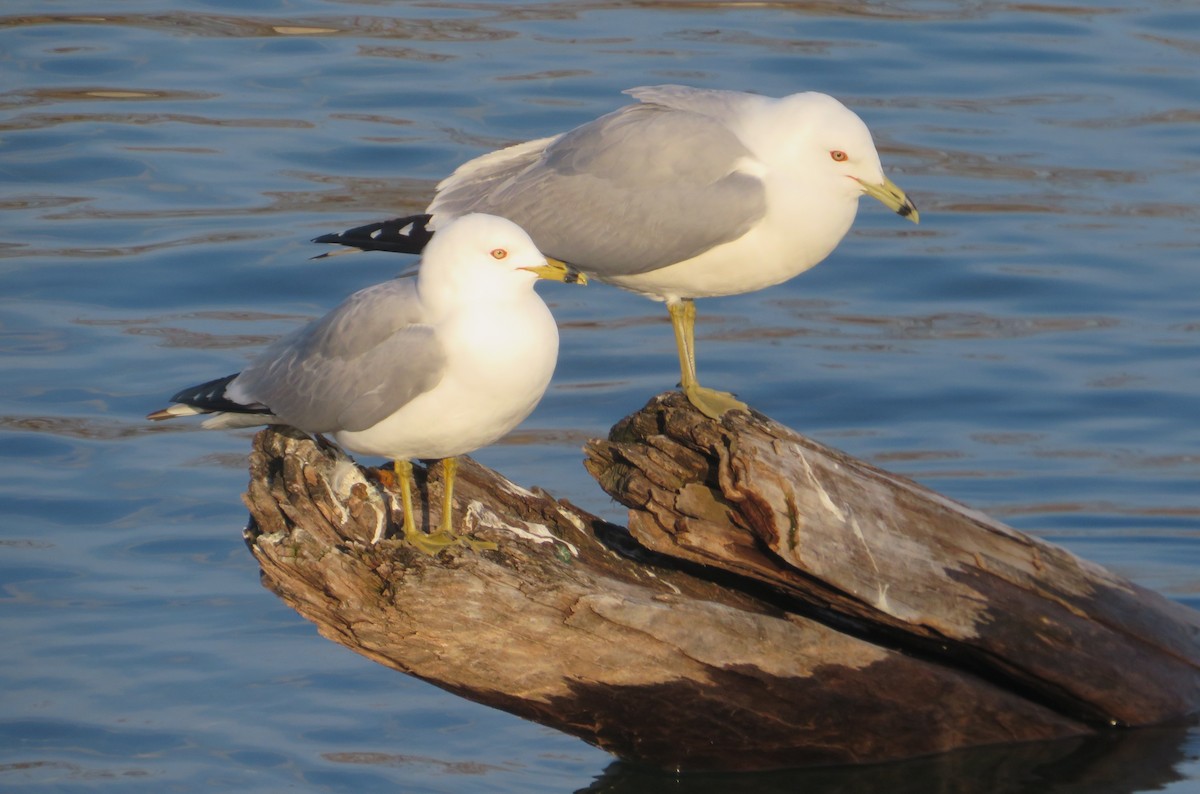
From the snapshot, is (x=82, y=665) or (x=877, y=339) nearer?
(x=82, y=665)

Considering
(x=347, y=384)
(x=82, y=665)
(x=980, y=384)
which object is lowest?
(x=82, y=665)

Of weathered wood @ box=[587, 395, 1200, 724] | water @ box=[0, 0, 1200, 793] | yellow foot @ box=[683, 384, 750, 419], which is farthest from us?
water @ box=[0, 0, 1200, 793]

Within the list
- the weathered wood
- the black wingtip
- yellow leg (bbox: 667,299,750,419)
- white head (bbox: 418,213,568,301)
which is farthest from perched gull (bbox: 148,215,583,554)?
yellow leg (bbox: 667,299,750,419)

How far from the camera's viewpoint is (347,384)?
6148 millimetres

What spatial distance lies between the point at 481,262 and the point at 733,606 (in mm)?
1392

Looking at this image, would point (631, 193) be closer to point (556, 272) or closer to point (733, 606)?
point (556, 272)

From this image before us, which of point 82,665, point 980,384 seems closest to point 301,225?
point 980,384

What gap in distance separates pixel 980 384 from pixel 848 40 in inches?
280

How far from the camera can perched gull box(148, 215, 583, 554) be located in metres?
5.89

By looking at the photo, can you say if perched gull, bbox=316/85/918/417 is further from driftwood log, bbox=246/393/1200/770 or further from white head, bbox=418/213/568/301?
white head, bbox=418/213/568/301

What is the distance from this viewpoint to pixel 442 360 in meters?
5.94

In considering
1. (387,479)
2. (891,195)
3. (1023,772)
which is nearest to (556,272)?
(387,479)

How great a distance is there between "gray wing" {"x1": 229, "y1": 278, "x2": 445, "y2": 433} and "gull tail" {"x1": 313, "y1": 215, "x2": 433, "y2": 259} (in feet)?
2.29

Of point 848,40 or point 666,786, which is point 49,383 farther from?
point 848,40
